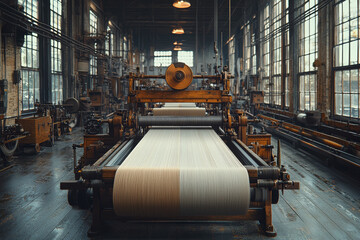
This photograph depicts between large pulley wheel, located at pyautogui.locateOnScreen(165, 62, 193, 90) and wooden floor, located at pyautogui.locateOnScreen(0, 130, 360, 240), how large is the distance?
1806 mm

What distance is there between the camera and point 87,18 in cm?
1448

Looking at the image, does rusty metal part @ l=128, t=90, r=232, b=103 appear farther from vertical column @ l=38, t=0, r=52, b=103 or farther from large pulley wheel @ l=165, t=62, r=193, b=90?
vertical column @ l=38, t=0, r=52, b=103

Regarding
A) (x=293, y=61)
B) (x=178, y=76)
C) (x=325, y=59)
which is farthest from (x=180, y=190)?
(x=293, y=61)

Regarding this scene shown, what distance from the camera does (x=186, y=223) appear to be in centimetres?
329

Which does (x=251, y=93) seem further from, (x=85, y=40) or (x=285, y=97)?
(x=85, y=40)

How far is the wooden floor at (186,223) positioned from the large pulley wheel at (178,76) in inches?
71.1

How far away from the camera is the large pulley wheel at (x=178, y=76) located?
406 cm

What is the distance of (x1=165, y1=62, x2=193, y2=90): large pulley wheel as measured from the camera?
13.3 feet

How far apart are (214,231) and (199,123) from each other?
5.34ft

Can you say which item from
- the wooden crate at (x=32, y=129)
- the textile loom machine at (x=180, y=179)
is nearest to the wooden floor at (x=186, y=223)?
the textile loom machine at (x=180, y=179)

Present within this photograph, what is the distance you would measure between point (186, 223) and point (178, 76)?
187 centimetres

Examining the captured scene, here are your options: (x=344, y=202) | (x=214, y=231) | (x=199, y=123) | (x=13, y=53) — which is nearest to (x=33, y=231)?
(x=214, y=231)

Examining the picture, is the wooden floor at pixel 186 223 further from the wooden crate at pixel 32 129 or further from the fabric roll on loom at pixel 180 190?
the wooden crate at pixel 32 129

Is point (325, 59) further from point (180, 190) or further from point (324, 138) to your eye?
point (180, 190)
